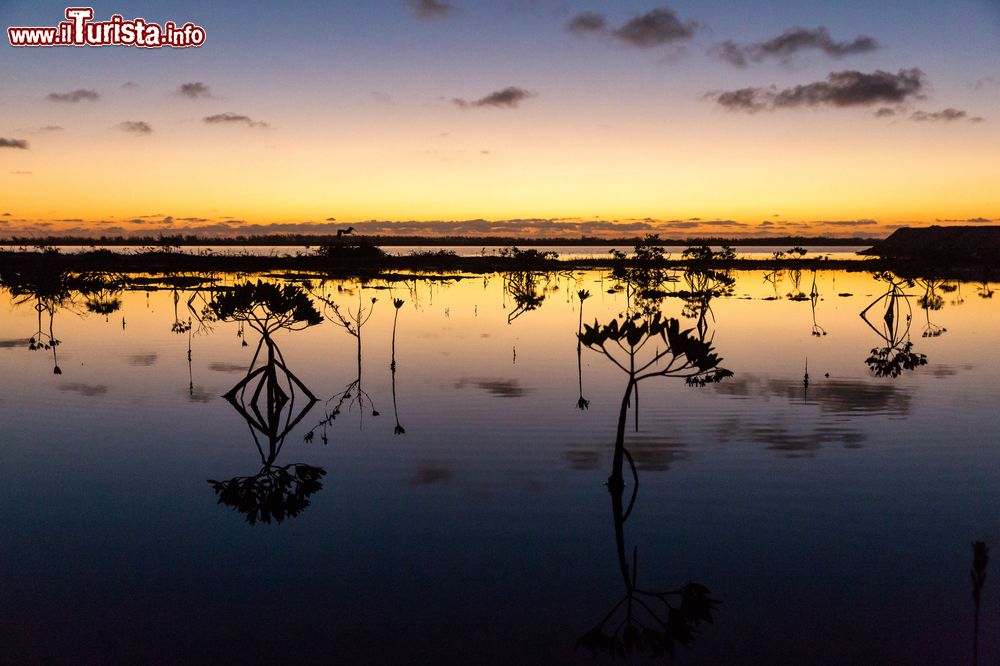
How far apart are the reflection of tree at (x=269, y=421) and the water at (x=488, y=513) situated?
146mm

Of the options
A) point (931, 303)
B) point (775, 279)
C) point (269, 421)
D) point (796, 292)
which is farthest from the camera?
point (775, 279)

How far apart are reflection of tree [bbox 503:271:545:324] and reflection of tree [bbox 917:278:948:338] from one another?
72.4ft

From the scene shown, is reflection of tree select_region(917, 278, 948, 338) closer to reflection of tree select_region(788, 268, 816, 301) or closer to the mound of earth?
reflection of tree select_region(788, 268, 816, 301)

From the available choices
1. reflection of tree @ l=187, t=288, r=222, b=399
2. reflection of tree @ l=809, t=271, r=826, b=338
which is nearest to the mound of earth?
reflection of tree @ l=809, t=271, r=826, b=338

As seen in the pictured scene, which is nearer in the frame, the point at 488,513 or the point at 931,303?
the point at 488,513

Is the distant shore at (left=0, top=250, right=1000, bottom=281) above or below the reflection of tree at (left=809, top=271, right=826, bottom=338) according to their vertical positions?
above

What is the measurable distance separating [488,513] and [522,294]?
4023 centimetres

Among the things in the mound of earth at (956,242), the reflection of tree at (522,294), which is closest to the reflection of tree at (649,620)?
the reflection of tree at (522,294)

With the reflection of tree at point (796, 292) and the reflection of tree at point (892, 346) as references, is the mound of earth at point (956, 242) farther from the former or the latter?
the reflection of tree at point (892, 346)

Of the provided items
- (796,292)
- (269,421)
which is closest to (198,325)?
(269,421)

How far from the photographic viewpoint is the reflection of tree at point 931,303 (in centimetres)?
3950

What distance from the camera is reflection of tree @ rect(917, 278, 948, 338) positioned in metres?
39.5

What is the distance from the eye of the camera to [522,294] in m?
53.7

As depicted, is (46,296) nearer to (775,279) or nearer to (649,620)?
(649,620)
